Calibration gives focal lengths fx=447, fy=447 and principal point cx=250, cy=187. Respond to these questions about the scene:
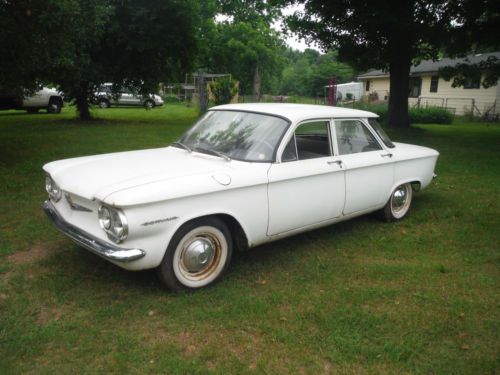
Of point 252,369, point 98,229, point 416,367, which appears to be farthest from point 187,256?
point 416,367

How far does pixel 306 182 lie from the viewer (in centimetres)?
450

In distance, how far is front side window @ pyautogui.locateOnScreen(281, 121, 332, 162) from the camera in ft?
15.6

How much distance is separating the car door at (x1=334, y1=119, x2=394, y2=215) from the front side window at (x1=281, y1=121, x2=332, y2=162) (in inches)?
5.1

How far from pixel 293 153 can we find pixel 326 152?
644 millimetres

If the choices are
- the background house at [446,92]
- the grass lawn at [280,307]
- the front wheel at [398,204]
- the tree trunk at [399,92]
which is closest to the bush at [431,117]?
the background house at [446,92]

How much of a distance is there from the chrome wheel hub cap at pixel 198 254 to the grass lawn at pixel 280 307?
24 cm

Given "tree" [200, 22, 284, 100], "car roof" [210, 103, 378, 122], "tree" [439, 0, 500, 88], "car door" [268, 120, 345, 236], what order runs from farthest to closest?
"tree" [200, 22, 284, 100] < "tree" [439, 0, 500, 88] < "car roof" [210, 103, 378, 122] < "car door" [268, 120, 345, 236]

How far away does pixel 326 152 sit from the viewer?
16.4 ft

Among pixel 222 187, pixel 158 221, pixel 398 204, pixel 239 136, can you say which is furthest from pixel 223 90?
pixel 158 221

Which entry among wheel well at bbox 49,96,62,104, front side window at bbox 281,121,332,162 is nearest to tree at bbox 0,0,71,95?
front side window at bbox 281,121,332,162

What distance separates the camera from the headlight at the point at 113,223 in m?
3.38

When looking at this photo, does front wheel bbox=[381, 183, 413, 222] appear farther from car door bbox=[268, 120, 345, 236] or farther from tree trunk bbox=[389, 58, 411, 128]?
tree trunk bbox=[389, 58, 411, 128]

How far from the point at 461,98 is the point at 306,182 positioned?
1117 inches

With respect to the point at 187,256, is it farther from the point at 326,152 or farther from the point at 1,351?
the point at 326,152
